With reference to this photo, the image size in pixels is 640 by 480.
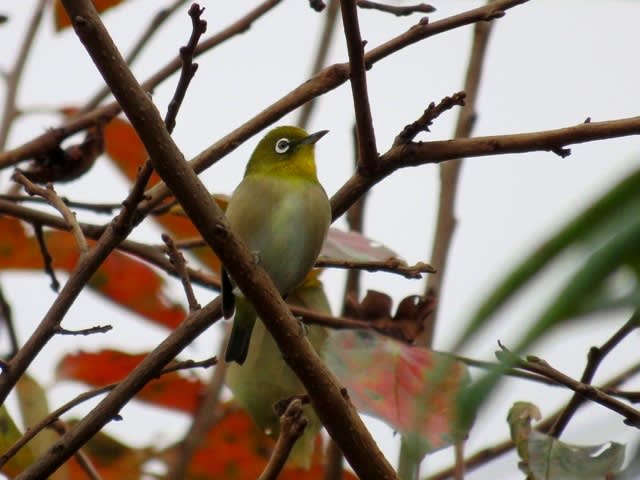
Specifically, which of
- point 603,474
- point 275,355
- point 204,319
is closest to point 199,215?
point 204,319

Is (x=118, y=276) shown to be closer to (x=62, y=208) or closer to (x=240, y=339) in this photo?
(x=240, y=339)

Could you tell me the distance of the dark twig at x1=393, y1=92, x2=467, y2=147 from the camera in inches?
81.5

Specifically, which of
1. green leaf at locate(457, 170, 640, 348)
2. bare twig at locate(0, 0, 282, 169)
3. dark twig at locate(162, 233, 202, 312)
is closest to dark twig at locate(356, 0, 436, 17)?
bare twig at locate(0, 0, 282, 169)

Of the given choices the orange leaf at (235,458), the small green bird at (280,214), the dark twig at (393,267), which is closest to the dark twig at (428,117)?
the dark twig at (393,267)

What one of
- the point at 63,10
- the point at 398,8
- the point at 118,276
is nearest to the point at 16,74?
the point at 63,10

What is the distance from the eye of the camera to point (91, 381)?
377cm

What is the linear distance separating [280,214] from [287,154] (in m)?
0.44

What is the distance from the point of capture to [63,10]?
12.0 ft

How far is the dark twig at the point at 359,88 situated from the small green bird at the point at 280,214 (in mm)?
753

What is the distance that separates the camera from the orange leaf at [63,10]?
3.64 metres

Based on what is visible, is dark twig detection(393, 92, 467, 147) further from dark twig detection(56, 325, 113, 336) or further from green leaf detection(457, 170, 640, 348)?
green leaf detection(457, 170, 640, 348)

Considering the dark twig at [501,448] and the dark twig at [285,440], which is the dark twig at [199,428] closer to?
the dark twig at [501,448]

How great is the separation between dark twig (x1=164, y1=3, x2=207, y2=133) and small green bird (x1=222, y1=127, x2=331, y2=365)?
897 millimetres

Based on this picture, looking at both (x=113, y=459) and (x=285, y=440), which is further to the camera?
(x=113, y=459)
